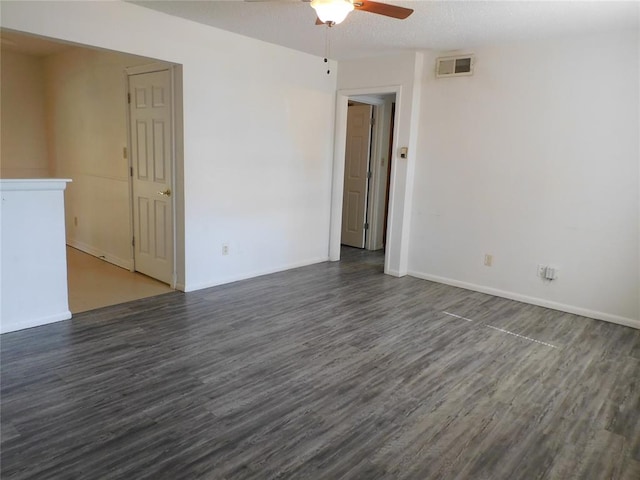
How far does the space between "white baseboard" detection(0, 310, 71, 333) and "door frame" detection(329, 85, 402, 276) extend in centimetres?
321

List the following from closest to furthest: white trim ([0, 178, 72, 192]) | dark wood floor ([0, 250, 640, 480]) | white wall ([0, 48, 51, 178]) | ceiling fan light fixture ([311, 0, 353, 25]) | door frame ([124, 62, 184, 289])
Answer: dark wood floor ([0, 250, 640, 480])
ceiling fan light fixture ([311, 0, 353, 25])
white trim ([0, 178, 72, 192])
door frame ([124, 62, 184, 289])
white wall ([0, 48, 51, 178])

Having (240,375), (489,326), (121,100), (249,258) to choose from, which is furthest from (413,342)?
(121,100)

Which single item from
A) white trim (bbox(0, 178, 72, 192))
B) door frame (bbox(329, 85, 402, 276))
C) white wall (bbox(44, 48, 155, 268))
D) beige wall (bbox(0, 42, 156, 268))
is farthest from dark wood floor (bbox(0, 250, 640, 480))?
beige wall (bbox(0, 42, 156, 268))

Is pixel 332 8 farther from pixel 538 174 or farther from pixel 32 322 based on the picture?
pixel 32 322

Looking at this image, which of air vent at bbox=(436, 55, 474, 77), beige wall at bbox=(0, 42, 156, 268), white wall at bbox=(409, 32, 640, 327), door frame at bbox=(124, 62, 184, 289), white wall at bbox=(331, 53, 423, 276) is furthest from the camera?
beige wall at bbox=(0, 42, 156, 268)

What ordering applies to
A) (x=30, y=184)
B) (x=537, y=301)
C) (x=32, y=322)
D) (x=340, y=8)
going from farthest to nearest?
(x=537, y=301), (x=32, y=322), (x=30, y=184), (x=340, y=8)

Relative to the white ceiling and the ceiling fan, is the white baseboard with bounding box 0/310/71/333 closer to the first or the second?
the white ceiling

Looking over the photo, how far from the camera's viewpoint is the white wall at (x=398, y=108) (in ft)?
16.0

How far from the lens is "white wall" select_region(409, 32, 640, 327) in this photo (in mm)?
3809

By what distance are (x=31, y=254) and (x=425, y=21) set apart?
3497 millimetres

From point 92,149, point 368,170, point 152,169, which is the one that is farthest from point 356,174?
point 92,149

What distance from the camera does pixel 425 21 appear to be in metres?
3.59

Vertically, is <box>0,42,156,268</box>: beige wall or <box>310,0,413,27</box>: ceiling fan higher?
<box>310,0,413,27</box>: ceiling fan

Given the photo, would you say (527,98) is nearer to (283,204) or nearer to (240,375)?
(283,204)
